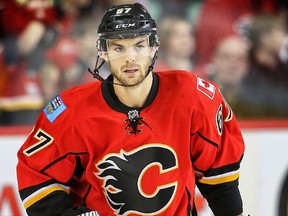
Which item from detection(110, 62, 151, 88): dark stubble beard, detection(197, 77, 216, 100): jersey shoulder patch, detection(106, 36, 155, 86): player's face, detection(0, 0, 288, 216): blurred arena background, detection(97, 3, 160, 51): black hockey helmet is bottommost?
detection(0, 0, 288, 216): blurred arena background

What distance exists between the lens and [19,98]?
4012 mm

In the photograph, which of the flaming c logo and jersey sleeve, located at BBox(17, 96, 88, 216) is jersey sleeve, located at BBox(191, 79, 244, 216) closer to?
the flaming c logo

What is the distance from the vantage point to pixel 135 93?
2438mm

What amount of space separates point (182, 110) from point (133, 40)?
252 millimetres

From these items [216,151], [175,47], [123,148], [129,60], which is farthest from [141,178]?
[175,47]

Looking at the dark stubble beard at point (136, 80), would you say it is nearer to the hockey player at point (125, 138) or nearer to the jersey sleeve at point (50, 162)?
the hockey player at point (125, 138)

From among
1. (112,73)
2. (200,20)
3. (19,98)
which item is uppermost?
(112,73)

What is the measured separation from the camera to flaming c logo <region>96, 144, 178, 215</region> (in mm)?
2441

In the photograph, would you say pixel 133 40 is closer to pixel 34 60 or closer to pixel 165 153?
pixel 165 153

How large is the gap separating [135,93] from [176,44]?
1645 millimetres

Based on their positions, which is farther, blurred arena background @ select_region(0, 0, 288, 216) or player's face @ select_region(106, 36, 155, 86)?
blurred arena background @ select_region(0, 0, 288, 216)

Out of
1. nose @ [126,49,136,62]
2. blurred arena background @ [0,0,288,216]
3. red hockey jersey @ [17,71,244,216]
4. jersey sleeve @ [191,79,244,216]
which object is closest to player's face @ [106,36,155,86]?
nose @ [126,49,136,62]

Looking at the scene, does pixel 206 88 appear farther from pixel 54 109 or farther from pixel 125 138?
pixel 54 109

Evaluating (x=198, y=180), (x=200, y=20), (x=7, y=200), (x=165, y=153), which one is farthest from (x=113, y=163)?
(x=200, y=20)
